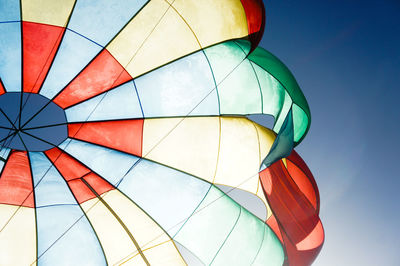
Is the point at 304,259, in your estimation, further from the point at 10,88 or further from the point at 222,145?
the point at 10,88

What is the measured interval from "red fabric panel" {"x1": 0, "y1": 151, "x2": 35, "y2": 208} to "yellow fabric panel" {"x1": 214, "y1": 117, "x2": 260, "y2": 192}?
2167mm

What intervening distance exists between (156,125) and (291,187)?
1.66m

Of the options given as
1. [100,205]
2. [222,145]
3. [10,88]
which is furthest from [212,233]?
[10,88]

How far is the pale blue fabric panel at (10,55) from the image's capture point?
10.7ft

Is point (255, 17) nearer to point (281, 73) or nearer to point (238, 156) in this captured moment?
point (281, 73)

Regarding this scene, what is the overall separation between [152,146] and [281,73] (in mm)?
1703

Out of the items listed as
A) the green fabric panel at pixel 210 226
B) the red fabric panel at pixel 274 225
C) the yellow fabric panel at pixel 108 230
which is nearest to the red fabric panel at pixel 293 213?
the red fabric panel at pixel 274 225

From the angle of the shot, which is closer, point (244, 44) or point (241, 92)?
point (244, 44)

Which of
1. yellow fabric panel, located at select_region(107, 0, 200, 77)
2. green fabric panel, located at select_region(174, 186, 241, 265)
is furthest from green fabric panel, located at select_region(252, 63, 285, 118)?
green fabric panel, located at select_region(174, 186, 241, 265)

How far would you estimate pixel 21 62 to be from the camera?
11.5ft

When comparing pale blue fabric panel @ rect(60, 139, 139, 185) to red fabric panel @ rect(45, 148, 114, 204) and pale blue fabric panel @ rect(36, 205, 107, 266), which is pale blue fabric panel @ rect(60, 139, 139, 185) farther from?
pale blue fabric panel @ rect(36, 205, 107, 266)

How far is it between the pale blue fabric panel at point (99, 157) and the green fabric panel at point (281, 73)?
1.83 metres

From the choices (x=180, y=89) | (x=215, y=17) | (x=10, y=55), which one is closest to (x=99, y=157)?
(x=180, y=89)

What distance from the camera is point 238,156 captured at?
12.6 ft
